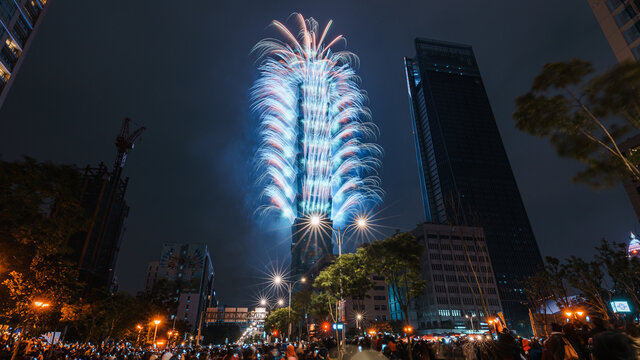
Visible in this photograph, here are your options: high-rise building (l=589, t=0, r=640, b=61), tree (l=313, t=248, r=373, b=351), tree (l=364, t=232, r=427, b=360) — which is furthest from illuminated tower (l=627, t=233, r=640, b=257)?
tree (l=313, t=248, r=373, b=351)

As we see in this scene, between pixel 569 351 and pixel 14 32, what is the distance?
82.5 metres

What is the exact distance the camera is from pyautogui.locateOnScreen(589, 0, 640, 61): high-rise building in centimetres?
3108

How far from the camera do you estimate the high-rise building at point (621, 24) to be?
31.1m

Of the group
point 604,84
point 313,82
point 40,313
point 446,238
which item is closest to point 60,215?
point 40,313

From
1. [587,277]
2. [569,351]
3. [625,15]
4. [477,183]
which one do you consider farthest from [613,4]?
[477,183]

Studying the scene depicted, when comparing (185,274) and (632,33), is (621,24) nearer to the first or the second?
(632,33)

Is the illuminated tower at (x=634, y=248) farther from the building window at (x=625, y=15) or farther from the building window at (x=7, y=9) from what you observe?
the building window at (x=7, y=9)

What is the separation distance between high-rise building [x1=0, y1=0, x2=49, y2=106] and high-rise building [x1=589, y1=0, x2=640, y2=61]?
276 ft

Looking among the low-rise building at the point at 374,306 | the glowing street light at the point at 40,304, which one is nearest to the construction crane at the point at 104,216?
the glowing street light at the point at 40,304

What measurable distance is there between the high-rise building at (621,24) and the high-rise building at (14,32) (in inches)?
3317

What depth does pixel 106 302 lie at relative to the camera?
43312 mm

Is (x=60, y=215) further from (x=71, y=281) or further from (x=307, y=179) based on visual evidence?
(x=307, y=179)

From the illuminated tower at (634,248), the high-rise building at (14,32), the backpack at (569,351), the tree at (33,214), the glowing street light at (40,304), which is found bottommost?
the backpack at (569,351)

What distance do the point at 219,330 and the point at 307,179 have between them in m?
99.2
